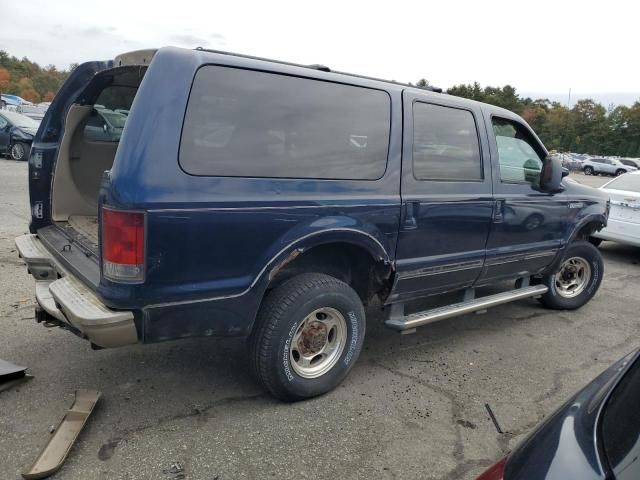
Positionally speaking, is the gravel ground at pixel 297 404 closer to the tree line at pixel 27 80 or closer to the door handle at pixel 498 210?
the door handle at pixel 498 210

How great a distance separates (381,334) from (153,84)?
2864 mm

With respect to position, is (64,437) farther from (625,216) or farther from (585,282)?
(625,216)

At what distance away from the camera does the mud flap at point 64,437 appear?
2.44 metres

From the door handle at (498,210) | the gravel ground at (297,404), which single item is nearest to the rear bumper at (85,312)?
the gravel ground at (297,404)

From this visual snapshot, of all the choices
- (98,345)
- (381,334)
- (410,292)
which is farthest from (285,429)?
(381,334)

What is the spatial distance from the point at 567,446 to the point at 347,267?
2319 millimetres

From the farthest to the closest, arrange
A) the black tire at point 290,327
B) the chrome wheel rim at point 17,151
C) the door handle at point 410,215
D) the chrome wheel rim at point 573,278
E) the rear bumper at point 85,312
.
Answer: the chrome wheel rim at point 17,151 < the chrome wheel rim at point 573,278 < the door handle at point 410,215 < the black tire at point 290,327 < the rear bumper at point 85,312

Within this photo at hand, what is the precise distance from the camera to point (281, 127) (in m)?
2.98

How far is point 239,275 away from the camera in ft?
9.30

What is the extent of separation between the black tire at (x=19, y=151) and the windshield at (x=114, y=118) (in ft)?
45.5

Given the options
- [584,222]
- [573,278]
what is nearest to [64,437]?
[584,222]

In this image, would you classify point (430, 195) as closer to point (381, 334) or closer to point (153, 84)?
point (381, 334)

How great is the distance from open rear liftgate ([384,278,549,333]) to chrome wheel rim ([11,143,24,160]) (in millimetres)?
15749

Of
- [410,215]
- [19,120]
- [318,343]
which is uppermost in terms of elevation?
[19,120]
